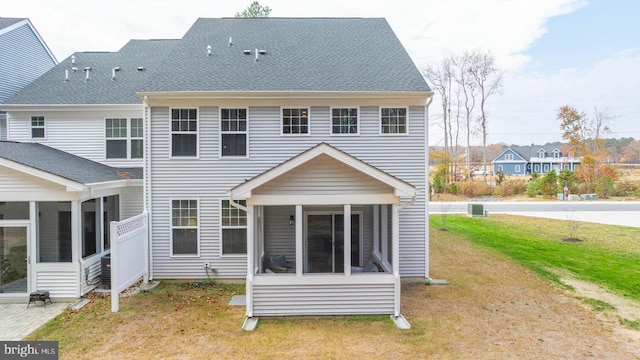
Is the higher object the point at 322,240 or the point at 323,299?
the point at 322,240

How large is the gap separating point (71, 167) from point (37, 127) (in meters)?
3.45

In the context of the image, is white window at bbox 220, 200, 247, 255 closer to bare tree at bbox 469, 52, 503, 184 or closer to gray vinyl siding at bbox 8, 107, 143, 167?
gray vinyl siding at bbox 8, 107, 143, 167

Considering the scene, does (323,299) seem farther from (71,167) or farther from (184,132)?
(71,167)

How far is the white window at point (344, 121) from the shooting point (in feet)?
32.2

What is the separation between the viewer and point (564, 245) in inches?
571

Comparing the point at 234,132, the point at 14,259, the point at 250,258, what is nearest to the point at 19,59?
the point at 14,259

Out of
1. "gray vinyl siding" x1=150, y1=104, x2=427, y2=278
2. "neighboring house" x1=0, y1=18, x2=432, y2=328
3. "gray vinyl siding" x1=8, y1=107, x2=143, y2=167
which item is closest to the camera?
"neighboring house" x1=0, y1=18, x2=432, y2=328

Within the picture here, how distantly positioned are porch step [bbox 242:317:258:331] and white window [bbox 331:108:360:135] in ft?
17.9

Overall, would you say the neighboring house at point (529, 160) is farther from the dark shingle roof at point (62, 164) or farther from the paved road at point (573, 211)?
the dark shingle roof at point (62, 164)

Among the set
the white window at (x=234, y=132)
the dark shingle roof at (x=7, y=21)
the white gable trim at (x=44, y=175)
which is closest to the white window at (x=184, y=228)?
the white window at (x=234, y=132)

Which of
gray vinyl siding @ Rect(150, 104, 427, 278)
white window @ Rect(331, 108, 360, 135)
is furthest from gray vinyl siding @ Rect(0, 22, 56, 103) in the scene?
white window @ Rect(331, 108, 360, 135)

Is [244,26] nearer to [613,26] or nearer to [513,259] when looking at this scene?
[513,259]

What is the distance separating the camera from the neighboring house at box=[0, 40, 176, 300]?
812cm

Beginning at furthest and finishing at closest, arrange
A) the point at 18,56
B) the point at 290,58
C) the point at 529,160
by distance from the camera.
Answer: the point at 529,160
the point at 18,56
the point at 290,58
